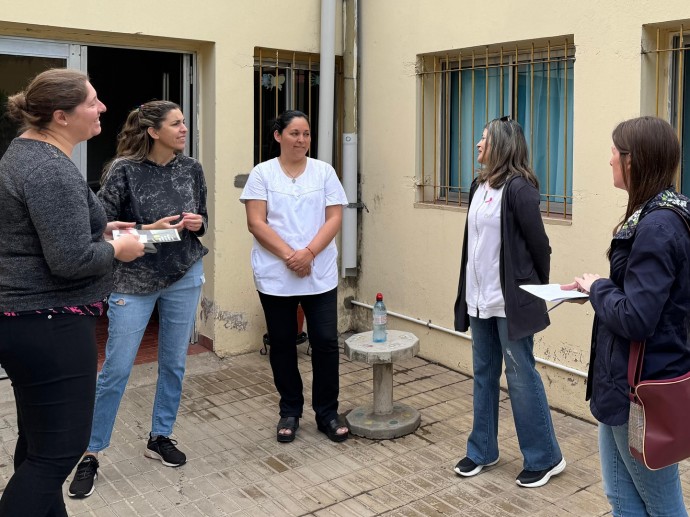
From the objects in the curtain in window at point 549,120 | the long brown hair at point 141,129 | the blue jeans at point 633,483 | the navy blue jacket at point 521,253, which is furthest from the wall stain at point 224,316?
the blue jeans at point 633,483

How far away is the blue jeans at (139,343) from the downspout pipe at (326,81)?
8.22 feet

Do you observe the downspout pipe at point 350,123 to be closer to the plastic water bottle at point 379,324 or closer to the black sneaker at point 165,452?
the plastic water bottle at point 379,324

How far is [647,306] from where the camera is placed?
96.9 inches

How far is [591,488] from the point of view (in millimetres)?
4051

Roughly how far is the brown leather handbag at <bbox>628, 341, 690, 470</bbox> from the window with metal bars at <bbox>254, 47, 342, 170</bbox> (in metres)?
4.34

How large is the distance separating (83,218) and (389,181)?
4044 mm

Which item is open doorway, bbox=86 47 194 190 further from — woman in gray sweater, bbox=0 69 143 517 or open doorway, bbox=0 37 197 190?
woman in gray sweater, bbox=0 69 143 517

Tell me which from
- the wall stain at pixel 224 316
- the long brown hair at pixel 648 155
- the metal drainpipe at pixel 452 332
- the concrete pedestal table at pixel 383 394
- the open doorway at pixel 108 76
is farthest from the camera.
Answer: the wall stain at pixel 224 316

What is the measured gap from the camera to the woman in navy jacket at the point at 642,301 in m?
2.49

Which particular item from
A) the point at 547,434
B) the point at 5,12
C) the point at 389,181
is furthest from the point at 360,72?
the point at 547,434

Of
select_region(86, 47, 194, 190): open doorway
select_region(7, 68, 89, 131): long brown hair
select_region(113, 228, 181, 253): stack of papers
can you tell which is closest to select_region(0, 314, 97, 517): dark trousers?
select_region(113, 228, 181, 253): stack of papers

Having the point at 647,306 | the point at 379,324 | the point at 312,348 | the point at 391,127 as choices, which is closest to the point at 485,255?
the point at 379,324

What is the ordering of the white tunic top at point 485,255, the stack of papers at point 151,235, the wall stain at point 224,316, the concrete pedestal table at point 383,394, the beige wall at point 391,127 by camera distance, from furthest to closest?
the wall stain at point 224,316, the beige wall at point 391,127, the concrete pedestal table at point 383,394, the white tunic top at point 485,255, the stack of papers at point 151,235

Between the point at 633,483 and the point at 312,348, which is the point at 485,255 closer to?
the point at 312,348
